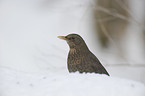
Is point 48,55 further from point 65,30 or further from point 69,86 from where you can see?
point 65,30

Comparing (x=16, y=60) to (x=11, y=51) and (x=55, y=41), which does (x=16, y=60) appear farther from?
(x=55, y=41)

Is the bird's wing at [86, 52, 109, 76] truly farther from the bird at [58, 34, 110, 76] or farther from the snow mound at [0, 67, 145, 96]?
the snow mound at [0, 67, 145, 96]

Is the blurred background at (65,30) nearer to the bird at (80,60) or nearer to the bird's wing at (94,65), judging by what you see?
the bird at (80,60)

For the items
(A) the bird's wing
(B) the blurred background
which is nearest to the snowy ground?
(B) the blurred background

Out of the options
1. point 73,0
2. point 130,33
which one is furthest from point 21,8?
point 130,33

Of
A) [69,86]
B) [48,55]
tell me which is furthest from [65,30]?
[69,86]

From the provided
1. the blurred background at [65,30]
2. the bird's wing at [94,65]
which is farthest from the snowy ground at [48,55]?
the bird's wing at [94,65]
